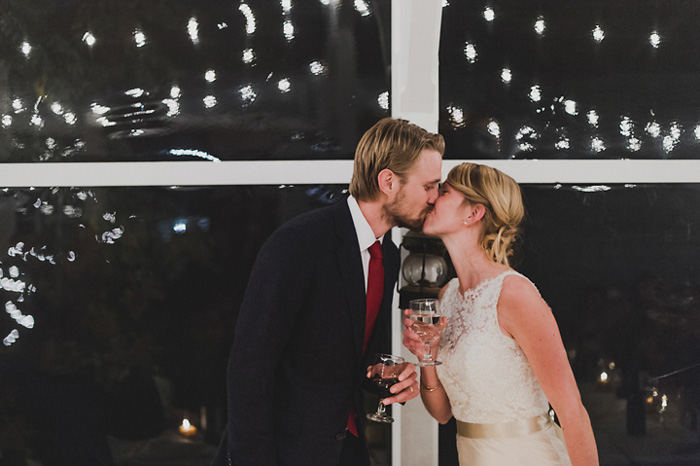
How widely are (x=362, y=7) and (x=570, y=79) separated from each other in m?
1.02

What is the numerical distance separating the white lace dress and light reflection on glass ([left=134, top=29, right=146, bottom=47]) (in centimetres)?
182

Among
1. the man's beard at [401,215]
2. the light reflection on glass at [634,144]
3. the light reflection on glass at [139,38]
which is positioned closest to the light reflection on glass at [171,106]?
the light reflection on glass at [139,38]

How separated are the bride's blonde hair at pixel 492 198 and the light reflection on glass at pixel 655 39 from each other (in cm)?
115

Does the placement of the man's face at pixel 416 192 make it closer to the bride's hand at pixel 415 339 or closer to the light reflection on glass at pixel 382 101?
the bride's hand at pixel 415 339

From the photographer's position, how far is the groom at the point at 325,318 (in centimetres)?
150

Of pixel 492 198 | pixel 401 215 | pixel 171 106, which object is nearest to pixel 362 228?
pixel 401 215

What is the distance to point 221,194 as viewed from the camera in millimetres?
2189

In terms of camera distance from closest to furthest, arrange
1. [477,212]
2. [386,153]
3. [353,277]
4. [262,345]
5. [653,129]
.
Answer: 1. [262,345]
2. [353,277]
3. [386,153]
4. [477,212]
5. [653,129]

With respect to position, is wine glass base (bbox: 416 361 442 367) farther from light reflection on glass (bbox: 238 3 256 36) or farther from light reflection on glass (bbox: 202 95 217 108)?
light reflection on glass (bbox: 238 3 256 36)

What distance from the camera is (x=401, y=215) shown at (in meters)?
1.74

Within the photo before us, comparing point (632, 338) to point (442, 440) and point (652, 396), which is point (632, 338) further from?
point (442, 440)

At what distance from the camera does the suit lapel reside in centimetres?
159

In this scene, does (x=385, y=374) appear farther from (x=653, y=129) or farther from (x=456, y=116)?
(x=653, y=129)

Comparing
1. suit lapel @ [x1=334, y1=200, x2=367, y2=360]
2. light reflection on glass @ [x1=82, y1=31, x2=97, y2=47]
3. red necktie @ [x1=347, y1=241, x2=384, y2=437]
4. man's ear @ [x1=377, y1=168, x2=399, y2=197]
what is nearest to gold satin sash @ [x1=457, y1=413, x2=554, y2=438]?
red necktie @ [x1=347, y1=241, x2=384, y2=437]
